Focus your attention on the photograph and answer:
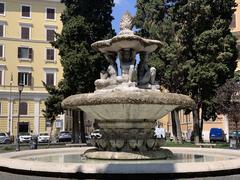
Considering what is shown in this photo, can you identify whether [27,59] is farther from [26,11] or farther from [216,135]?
[216,135]

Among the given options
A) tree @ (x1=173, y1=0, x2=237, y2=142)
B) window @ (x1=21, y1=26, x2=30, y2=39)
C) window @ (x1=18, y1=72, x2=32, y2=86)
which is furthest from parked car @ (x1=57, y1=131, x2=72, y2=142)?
tree @ (x1=173, y1=0, x2=237, y2=142)

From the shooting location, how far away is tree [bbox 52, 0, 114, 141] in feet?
122

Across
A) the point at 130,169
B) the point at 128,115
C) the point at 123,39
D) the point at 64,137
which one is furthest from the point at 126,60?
the point at 64,137

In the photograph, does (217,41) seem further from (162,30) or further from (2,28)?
(2,28)

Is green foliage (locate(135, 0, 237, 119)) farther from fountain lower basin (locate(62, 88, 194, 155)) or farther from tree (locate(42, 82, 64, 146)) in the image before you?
fountain lower basin (locate(62, 88, 194, 155))

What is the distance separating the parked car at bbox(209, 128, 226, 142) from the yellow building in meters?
22.1

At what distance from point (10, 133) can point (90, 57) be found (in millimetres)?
24781

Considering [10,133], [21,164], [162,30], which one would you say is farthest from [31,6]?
[21,164]

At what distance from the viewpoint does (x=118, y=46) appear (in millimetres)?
13609

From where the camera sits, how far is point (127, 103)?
451 inches

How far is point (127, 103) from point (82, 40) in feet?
91.7

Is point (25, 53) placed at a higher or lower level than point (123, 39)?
higher

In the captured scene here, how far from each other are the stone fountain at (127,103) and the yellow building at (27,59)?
1827 inches

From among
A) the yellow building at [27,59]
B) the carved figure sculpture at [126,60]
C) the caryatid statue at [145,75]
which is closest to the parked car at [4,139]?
the yellow building at [27,59]
